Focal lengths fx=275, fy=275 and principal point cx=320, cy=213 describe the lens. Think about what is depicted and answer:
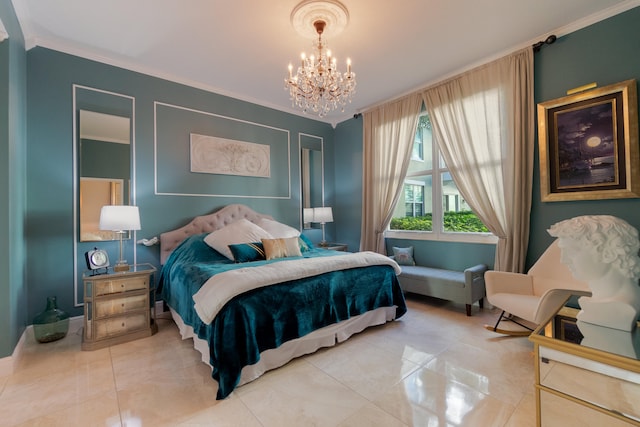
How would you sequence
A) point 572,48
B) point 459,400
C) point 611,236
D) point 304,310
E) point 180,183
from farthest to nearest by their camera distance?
point 180,183, point 572,48, point 304,310, point 459,400, point 611,236

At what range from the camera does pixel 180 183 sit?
3656mm

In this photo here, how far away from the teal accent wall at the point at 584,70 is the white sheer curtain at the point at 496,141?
0.12m

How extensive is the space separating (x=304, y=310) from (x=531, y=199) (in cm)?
278

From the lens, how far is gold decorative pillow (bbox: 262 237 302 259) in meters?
3.18

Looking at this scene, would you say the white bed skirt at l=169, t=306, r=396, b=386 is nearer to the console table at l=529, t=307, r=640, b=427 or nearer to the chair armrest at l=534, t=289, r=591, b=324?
the chair armrest at l=534, t=289, r=591, b=324

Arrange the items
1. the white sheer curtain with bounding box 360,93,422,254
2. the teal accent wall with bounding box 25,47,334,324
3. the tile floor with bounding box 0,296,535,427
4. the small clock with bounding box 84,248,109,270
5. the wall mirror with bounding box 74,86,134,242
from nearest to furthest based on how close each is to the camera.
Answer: the tile floor with bounding box 0,296,535,427
the small clock with bounding box 84,248,109,270
the teal accent wall with bounding box 25,47,334,324
the wall mirror with bounding box 74,86,134,242
the white sheer curtain with bounding box 360,93,422,254

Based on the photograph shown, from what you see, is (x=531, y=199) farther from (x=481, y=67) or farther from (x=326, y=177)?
(x=326, y=177)

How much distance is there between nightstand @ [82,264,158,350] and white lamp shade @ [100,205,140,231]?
45 centimetres

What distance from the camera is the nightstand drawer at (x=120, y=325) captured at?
251 cm

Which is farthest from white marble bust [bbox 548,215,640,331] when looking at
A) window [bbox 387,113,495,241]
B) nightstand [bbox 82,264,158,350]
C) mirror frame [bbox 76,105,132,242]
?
mirror frame [bbox 76,105,132,242]

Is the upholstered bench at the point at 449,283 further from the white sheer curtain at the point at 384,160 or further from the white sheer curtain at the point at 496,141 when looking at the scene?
the white sheer curtain at the point at 384,160

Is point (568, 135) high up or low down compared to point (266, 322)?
up

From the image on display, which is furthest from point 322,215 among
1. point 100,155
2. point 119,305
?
point 100,155

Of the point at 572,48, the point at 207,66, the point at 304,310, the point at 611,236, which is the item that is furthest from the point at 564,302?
the point at 207,66
